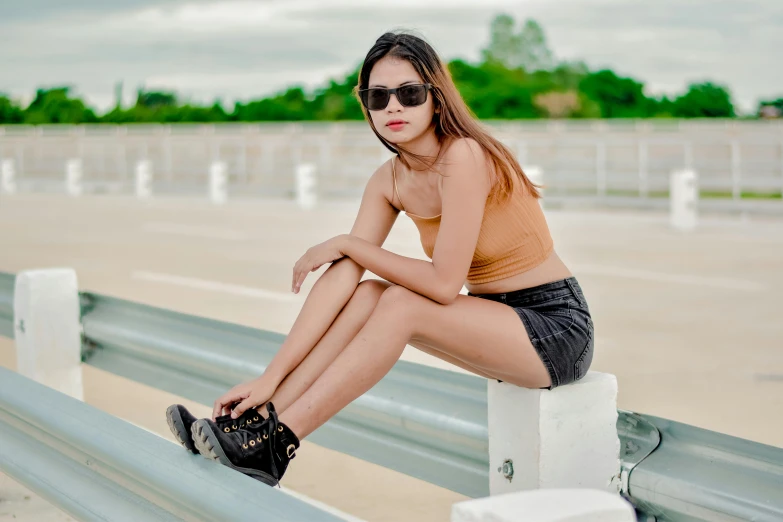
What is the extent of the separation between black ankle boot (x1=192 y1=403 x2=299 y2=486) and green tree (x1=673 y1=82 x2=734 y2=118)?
246ft

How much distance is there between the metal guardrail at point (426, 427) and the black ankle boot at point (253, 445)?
0.38 meters

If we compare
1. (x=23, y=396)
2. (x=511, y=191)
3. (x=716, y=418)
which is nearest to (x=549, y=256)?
(x=511, y=191)

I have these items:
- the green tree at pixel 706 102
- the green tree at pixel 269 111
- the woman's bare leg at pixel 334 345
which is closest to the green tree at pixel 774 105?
the green tree at pixel 706 102

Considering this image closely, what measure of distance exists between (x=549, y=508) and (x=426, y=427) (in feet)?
4.34

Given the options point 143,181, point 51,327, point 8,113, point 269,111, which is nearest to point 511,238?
point 51,327

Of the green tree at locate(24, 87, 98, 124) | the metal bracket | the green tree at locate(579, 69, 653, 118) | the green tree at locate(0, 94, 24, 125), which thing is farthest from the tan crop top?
the green tree at locate(0, 94, 24, 125)

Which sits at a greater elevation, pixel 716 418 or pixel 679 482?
pixel 679 482

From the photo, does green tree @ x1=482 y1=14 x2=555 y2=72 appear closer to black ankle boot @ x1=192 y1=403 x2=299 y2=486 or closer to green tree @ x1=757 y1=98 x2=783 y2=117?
green tree @ x1=757 y1=98 x2=783 y2=117

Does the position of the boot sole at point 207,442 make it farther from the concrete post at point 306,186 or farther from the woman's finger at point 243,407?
the concrete post at point 306,186

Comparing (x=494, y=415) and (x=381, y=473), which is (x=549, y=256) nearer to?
(x=494, y=415)

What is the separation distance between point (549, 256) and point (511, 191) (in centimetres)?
26

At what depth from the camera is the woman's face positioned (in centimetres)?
371

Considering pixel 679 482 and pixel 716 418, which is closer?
pixel 679 482

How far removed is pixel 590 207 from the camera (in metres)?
22.6
